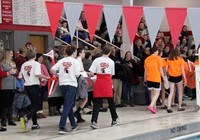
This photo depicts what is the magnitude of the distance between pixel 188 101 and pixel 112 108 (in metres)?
6.56

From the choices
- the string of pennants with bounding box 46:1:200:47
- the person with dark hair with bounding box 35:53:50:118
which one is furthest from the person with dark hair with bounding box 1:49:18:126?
the string of pennants with bounding box 46:1:200:47

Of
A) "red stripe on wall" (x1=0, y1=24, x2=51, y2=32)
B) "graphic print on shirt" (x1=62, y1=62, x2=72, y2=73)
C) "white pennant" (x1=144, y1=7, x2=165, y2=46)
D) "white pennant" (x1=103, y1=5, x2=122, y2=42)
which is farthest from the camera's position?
"red stripe on wall" (x1=0, y1=24, x2=51, y2=32)

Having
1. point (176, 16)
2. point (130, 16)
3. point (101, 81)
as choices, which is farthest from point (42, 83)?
point (176, 16)

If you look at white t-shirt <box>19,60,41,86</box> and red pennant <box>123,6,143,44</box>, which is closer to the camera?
white t-shirt <box>19,60,41,86</box>

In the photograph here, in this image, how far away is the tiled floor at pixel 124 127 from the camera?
888 cm

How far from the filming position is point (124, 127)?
991cm

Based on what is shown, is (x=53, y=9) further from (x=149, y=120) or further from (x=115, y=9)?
(x=149, y=120)

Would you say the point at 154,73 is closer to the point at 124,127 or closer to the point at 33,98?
the point at 124,127

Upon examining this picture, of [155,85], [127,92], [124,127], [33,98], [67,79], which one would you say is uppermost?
[67,79]

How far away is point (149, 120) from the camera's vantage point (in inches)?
436

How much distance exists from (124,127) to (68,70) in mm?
1840

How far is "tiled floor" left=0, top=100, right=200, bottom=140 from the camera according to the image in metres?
8.88

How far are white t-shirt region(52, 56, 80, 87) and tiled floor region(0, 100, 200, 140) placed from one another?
1035 millimetres

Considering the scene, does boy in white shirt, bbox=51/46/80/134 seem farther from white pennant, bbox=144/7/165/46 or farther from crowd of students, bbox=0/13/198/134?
white pennant, bbox=144/7/165/46
